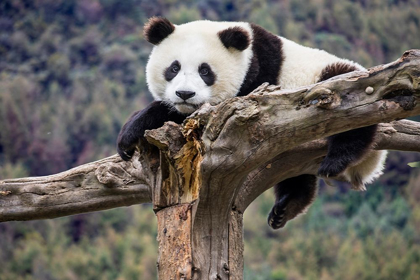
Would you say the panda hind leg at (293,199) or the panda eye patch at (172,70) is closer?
the panda eye patch at (172,70)

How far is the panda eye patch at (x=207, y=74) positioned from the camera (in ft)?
12.1

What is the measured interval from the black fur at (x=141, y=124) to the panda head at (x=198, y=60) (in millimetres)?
87

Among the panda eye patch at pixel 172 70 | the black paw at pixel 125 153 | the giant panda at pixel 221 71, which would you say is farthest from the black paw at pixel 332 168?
the black paw at pixel 125 153

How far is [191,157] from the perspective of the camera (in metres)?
3.13

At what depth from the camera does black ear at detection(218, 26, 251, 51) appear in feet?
12.1

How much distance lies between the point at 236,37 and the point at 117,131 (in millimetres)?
16211

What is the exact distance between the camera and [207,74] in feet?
12.2

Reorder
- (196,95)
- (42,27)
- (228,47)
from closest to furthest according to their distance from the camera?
(196,95) → (228,47) → (42,27)

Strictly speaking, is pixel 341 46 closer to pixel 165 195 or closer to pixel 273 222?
pixel 273 222

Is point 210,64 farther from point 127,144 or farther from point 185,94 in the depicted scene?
point 127,144

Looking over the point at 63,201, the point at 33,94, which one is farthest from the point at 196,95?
the point at 33,94

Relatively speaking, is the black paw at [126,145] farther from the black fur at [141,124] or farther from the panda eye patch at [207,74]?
the panda eye patch at [207,74]

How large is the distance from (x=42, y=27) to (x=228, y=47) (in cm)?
1993

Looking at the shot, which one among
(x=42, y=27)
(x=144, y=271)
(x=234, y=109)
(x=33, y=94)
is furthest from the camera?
(x=42, y=27)
